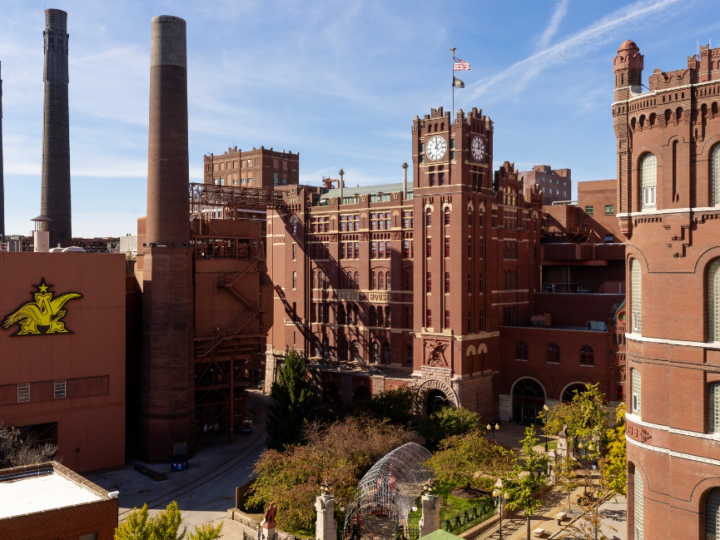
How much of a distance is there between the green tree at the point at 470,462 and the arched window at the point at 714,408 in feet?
59.9

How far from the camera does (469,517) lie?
135 feet

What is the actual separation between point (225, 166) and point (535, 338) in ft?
267

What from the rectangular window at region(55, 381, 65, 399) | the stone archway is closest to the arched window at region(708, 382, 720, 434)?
the stone archway

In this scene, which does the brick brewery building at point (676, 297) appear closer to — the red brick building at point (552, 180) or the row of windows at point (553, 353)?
the row of windows at point (553, 353)

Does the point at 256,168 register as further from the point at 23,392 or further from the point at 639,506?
the point at 639,506

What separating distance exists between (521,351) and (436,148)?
21.4m

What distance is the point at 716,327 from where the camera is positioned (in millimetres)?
24141

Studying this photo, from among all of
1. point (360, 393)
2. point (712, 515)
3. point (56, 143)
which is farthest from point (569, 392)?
point (56, 143)

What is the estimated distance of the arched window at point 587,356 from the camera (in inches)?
2438

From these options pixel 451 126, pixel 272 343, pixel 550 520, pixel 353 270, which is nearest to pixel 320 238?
pixel 353 270

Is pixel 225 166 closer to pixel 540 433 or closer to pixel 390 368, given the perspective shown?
pixel 390 368

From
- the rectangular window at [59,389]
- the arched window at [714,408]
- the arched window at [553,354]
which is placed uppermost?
the arched window at [714,408]

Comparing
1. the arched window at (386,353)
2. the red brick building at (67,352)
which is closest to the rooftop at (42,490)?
the red brick building at (67,352)

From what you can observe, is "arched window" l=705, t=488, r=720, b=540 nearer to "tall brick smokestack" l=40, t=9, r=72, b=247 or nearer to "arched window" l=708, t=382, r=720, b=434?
"arched window" l=708, t=382, r=720, b=434
